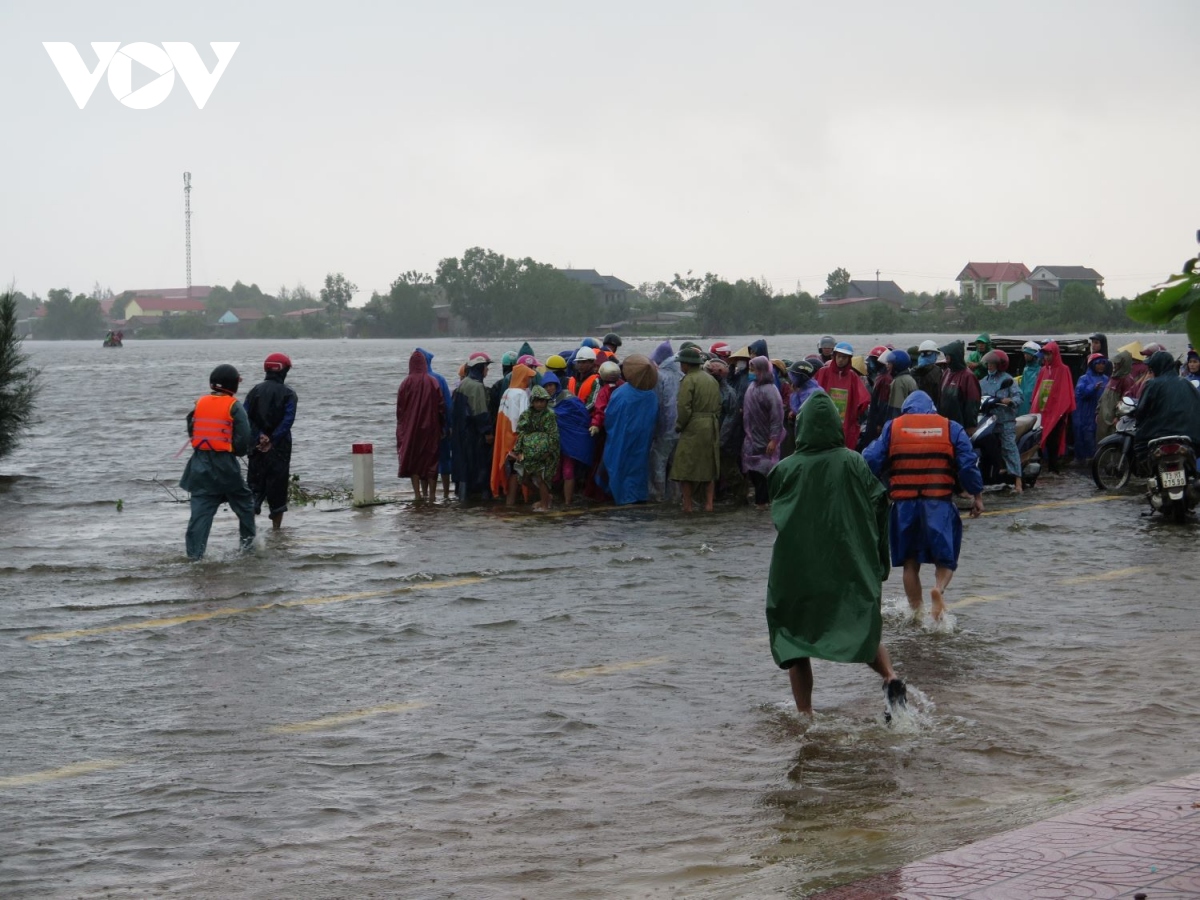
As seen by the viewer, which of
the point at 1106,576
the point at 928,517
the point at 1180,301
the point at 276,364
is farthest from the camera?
the point at 276,364

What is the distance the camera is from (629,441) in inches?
671

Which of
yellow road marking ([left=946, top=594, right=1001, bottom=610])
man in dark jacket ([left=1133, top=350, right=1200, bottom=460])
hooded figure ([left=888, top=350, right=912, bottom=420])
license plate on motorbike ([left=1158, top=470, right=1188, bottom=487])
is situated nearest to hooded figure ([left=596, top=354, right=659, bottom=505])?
hooded figure ([left=888, top=350, right=912, bottom=420])

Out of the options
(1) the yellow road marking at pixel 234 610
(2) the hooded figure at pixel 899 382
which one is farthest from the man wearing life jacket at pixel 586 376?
(1) the yellow road marking at pixel 234 610

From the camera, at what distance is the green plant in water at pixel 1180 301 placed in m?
3.56

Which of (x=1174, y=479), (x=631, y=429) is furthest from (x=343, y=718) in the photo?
(x=1174, y=479)

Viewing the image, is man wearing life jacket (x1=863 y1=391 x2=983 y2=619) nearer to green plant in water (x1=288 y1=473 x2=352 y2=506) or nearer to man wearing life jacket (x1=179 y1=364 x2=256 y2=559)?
man wearing life jacket (x1=179 y1=364 x2=256 y2=559)

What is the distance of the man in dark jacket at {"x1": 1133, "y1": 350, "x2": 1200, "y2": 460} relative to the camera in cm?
1481

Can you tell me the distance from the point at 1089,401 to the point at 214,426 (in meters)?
12.8

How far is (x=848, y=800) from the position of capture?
656cm

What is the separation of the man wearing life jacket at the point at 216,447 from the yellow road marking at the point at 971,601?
659cm

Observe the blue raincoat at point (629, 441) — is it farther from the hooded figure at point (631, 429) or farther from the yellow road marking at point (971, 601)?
the yellow road marking at point (971, 601)

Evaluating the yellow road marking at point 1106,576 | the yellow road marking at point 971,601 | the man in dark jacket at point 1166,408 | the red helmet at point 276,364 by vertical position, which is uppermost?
the red helmet at point 276,364

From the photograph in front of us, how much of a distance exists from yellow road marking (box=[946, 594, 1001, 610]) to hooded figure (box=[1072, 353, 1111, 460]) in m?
9.94

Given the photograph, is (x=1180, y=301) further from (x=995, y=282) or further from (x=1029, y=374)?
(x=995, y=282)
